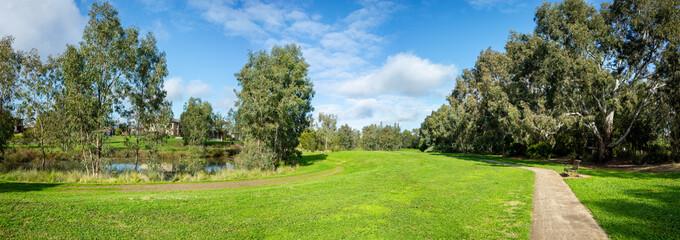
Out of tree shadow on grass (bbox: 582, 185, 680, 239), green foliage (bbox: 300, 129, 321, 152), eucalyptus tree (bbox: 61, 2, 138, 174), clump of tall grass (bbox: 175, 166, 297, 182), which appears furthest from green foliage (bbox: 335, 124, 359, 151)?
tree shadow on grass (bbox: 582, 185, 680, 239)

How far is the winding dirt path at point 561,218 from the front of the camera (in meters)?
7.25

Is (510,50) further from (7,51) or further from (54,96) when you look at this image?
(7,51)

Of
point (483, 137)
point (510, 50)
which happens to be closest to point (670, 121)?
point (510, 50)

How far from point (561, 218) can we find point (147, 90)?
2781cm

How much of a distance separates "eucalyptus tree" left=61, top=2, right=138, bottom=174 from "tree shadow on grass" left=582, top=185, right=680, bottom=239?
28244 mm

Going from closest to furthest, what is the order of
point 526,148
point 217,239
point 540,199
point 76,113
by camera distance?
point 217,239, point 540,199, point 76,113, point 526,148

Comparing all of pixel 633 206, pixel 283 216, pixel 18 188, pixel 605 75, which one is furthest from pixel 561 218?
pixel 605 75

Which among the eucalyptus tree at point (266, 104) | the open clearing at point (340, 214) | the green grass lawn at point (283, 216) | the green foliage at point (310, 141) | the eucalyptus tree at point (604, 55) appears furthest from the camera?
the green foliage at point (310, 141)

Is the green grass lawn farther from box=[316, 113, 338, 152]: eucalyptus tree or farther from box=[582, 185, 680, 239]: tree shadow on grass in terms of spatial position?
box=[316, 113, 338, 152]: eucalyptus tree

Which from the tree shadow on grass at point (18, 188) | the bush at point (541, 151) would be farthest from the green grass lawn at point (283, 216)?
the bush at point (541, 151)

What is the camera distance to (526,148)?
139 feet

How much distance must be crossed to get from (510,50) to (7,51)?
48.2m

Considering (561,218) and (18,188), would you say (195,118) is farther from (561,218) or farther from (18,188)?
(561,218)

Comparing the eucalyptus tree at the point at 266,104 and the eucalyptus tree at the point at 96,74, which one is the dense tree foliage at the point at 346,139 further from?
the eucalyptus tree at the point at 96,74
